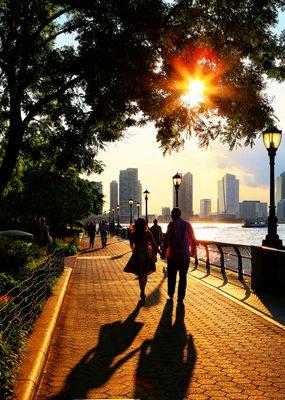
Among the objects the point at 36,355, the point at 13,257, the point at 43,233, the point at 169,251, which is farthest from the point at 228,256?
the point at 36,355

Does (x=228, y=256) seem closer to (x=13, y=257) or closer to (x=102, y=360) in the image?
(x=13, y=257)

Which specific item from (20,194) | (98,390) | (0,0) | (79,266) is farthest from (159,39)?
(20,194)

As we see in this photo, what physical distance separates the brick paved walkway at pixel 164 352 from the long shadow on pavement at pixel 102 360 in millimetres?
11

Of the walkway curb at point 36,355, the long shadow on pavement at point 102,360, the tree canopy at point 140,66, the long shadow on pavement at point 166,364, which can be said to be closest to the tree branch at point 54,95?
the tree canopy at point 140,66

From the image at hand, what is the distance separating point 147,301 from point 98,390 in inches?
249

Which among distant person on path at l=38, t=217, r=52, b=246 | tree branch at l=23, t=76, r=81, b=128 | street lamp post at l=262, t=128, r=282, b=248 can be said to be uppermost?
tree branch at l=23, t=76, r=81, b=128

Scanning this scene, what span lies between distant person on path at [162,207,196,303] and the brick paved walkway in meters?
0.49

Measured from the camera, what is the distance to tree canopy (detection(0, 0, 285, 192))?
11328 millimetres

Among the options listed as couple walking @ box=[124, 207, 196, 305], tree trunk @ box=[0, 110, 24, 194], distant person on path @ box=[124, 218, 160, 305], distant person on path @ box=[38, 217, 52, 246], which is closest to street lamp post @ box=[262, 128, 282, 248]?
couple walking @ box=[124, 207, 196, 305]

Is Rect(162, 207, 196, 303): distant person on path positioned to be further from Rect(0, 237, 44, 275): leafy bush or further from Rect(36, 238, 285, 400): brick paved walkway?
Rect(0, 237, 44, 275): leafy bush

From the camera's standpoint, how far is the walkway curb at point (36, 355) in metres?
5.10

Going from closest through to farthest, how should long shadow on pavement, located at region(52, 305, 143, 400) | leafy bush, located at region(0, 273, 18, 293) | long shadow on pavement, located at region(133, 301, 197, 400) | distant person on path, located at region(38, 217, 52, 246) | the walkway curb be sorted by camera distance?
the walkway curb → long shadow on pavement, located at region(133, 301, 197, 400) → long shadow on pavement, located at region(52, 305, 143, 400) → leafy bush, located at region(0, 273, 18, 293) → distant person on path, located at region(38, 217, 52, 246)

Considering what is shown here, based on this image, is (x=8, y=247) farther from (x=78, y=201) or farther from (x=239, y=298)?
(x=78, y=201)

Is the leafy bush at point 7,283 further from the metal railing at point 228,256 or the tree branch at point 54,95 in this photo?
the metal railing at point 228,256
